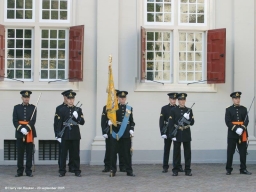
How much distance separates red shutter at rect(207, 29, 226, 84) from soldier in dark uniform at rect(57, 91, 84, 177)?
4166mm

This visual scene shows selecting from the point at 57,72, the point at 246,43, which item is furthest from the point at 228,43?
the point at 57,72

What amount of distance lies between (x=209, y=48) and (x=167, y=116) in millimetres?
2675

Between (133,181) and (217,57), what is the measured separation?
4.87 meters

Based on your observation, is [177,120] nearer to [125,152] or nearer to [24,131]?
[125,152]

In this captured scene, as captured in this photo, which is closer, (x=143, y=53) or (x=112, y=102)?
(x=112, y=102)

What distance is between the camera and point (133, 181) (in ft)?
47.1

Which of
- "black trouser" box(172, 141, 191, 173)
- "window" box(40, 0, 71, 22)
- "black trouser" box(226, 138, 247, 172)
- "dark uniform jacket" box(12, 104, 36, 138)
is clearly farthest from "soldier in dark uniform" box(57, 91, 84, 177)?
"black trouser" box(226, 138, 247, 172)

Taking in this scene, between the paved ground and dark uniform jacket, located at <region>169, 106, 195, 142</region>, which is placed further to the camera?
dark uniform jacket, located at <region>169, 106, 195, 142</region>

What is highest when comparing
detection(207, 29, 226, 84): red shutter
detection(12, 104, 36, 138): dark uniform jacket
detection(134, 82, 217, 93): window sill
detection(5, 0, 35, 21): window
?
detection(5, 0, 35, 21): window

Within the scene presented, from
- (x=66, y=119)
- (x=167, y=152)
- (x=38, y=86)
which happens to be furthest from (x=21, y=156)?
(x=167, y=152)

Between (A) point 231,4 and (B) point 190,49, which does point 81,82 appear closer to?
(B) point 190,49

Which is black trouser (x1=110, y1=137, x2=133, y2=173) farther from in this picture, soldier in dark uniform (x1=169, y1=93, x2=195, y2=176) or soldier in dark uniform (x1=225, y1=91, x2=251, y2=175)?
soldier in dark uniform (x1=225, y1=91, x2=251, y2=175)

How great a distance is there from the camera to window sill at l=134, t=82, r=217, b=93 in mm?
17844

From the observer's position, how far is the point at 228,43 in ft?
59.4
